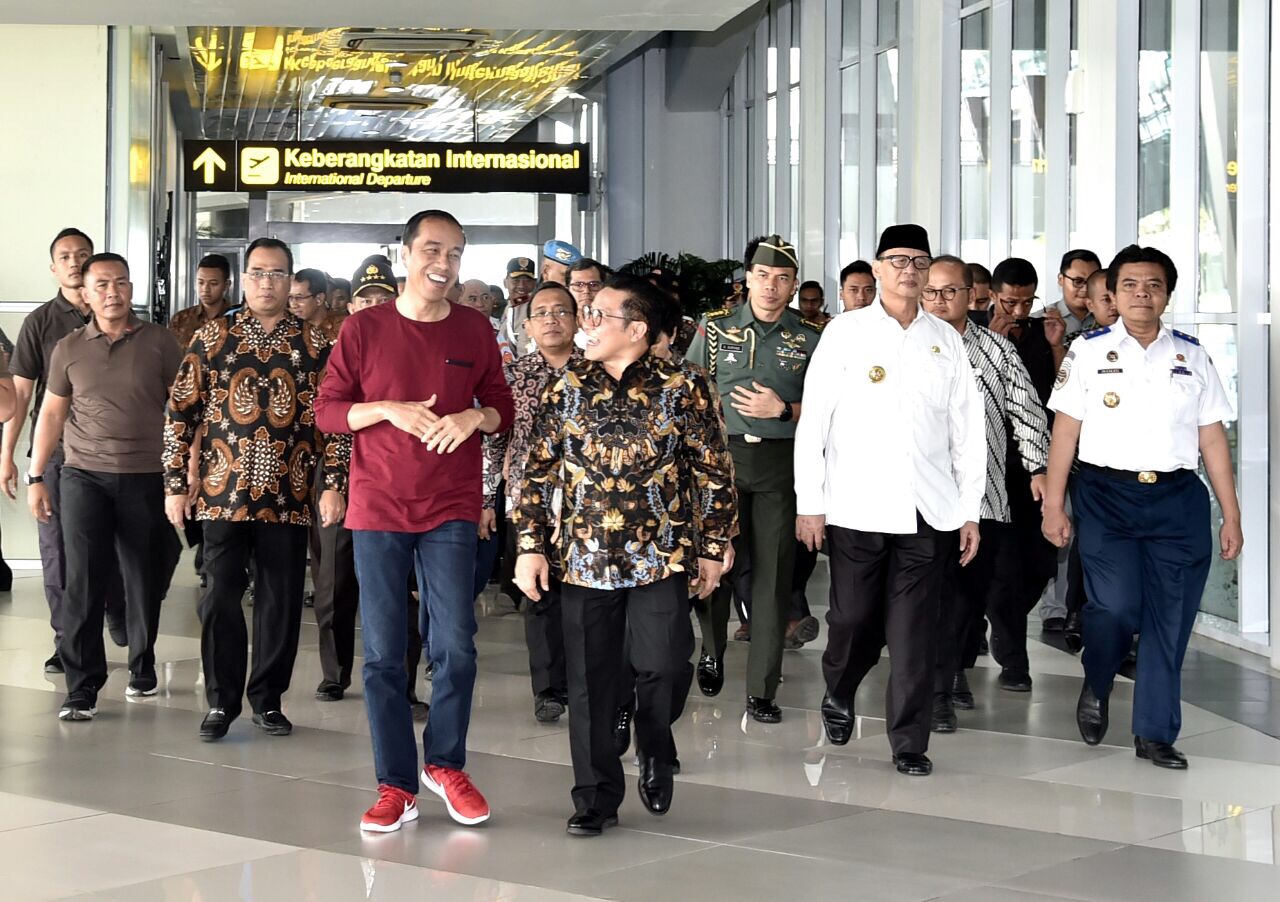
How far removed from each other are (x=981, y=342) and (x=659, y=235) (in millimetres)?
14949

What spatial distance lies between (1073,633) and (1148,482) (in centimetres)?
306

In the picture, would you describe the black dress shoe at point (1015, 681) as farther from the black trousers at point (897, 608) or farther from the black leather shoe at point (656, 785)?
the black leather shoe at point (656, 785)

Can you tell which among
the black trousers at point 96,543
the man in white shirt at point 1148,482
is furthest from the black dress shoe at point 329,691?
the man in white shirt at point 1148,482

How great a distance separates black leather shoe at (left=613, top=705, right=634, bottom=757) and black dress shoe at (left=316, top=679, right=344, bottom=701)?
179 cm

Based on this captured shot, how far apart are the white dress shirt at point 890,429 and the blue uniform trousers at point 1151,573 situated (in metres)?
0.53

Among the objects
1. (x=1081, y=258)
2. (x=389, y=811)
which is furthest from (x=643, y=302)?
(x=1081, y=258)

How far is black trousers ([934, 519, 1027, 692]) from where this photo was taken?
6.28 m

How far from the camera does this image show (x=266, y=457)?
19.5 feet

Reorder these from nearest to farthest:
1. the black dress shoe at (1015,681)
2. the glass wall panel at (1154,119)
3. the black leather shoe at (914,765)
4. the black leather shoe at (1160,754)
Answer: the black leather shoe at (914,765) < the black leather shoe at (1160,754) < the black dress shoe at (1015,681) < the glass wall panel at (1154,119)

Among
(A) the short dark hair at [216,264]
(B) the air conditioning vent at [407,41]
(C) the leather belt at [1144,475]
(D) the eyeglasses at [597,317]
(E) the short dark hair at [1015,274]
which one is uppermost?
(B) the air conditioning vent at [407,41]

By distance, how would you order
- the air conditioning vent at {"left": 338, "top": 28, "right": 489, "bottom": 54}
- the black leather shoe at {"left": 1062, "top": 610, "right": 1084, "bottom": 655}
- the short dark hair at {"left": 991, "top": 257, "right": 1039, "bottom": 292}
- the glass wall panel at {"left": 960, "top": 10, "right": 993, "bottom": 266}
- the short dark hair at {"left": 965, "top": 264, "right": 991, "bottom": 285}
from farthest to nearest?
the air conditioning vent at {"left": 338, "top": 28, "right": 489, "bottom": 54} → the glass wall panel at {"left": 960, "top": 10, "right": 993, "bottom": 266} → the black leather shoe at {"left": 1062, "top": 610, "right": 1084, "bottom": 655} → the short dark hair at {"left": 965, "top": 264, "right": 991, "bottom": 285} → the short dark hair at {"left": 991, "top": 257, "right": 1039, "bottom": 292}

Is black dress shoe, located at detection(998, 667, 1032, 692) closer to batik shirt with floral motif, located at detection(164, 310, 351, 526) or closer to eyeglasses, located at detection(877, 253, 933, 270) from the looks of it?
eyeglasses, located at detection(877, 253, 933, 270)

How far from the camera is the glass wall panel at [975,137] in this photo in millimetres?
12797

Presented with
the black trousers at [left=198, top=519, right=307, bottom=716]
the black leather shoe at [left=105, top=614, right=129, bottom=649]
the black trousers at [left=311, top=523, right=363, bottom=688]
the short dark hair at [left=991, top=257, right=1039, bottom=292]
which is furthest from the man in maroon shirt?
the black leather shoe at [left=105, top=614, right=129, bottom=649]
